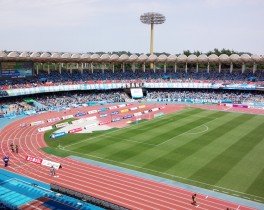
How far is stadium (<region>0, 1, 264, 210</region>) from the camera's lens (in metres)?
23.4

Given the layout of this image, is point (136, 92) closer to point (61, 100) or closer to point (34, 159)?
point (61, 100)

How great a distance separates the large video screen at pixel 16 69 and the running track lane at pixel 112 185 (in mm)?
29366

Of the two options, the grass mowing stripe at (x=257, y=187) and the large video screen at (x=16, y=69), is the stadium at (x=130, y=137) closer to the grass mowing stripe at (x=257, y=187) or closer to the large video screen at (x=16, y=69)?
the grass mowing stripe at (x=257, y=187)

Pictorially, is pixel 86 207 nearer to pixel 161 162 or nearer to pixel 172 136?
pixel 161 162

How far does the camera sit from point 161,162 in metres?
29.7

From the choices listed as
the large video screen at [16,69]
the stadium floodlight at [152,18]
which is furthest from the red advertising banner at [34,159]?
the stadium floodlight at [152,18]

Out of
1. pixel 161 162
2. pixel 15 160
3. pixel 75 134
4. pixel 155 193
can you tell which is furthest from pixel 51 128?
pixel 155 193

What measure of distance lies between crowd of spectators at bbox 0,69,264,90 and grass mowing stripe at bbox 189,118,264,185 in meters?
36.1

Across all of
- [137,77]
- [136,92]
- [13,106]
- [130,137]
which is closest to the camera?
[130,137]

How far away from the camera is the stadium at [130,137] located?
23.4 meters

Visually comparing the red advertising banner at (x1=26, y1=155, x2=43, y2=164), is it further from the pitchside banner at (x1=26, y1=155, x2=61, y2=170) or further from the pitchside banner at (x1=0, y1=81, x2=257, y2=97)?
the pitchside banner at (x1=0, y1=81, x2=257, y2=97)

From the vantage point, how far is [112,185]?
25.3 metres

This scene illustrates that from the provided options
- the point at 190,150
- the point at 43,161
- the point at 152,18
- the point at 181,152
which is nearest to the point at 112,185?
the point at 43,161

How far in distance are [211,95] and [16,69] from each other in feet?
148
